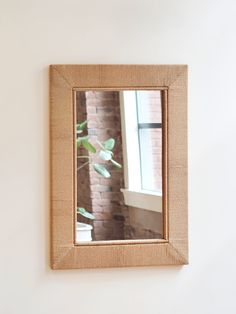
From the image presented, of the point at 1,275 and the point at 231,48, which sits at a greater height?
the point at 231,48

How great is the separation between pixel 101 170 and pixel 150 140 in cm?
23

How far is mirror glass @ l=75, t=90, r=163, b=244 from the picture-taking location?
8.15 feet

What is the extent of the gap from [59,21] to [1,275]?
100 centimetres

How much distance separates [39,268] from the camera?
2473 millimetres

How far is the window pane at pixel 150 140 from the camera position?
8.24 ft

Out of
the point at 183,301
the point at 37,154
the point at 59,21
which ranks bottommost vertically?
the point at 183,301

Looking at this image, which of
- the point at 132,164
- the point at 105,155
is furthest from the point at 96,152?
the point at 132,164

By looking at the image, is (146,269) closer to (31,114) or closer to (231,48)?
(31,114)

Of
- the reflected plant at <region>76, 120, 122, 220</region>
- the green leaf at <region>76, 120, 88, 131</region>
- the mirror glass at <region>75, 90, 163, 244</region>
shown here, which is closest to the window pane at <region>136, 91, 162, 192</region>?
the mirror glass at <region>75, 90, 163, 244</region>

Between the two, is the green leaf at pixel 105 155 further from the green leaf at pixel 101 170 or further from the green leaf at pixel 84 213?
the green leaf at pixel 84 213

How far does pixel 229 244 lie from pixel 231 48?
0.78 meters

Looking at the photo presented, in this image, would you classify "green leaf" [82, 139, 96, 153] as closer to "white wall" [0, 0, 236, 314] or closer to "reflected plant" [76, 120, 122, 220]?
"reflected plant" [76, 120, 122, 220]

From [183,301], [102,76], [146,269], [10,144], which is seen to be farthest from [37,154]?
[183,301]

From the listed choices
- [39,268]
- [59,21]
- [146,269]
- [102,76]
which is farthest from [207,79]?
[39,268]
